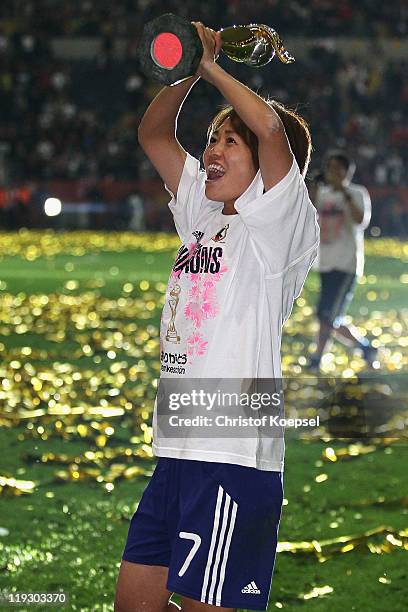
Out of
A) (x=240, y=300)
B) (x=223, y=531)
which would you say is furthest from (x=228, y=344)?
(x=223, y=531)

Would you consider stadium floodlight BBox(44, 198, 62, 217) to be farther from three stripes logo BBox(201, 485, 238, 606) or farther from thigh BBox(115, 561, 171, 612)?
three stripes logo BBox(201, 485, 238, 606)

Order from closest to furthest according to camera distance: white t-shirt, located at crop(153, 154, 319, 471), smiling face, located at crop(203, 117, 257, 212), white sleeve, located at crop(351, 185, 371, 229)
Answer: white t-shirt, located at crop(153, 154, 319, 471), smiling face, located at crop(203, 117, 257, 212), white sleeve, located at crop(351, 185, 371, 229)

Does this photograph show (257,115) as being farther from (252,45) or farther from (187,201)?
(187,201)

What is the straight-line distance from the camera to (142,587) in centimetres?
364

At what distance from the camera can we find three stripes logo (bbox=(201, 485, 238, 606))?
3.45m

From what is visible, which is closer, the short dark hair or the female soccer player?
the female soccer player

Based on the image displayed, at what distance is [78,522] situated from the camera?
6.14 m

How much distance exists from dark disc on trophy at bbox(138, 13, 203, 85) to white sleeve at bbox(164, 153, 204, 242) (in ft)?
2.39

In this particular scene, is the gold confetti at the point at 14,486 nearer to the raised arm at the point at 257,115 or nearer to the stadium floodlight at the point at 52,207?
the raised arm at the point at 257,115

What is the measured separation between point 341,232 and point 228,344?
281 inches

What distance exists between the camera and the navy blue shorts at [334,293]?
34.6 ft

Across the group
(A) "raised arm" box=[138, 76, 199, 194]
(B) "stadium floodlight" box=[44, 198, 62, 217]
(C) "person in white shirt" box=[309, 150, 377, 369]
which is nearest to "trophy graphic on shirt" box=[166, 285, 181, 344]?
(A) "raised arm" box=[138, 76, 199, 194]

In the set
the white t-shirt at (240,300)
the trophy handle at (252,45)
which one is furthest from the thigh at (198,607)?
the trophy handle at (252,45)

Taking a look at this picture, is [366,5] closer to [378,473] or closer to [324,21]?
[324,21]
